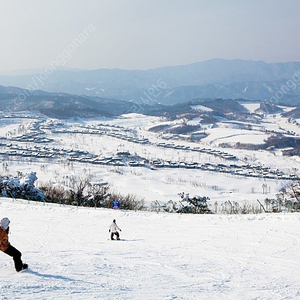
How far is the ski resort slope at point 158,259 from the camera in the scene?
192 inches

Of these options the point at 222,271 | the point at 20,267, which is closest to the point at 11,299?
the point at 20,267

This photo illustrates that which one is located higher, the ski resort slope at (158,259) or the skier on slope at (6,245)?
the skier on slope at (6,245)

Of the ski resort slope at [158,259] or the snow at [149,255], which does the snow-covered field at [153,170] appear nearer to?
the snow at [149,255]

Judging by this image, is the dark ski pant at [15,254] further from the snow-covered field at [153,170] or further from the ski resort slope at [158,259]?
the snow-covered field at [153,170]

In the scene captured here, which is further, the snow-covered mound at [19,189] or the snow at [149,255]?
the snow-covered mound at [19,189]

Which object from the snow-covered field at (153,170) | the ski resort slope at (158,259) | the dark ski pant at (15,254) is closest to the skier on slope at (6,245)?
the dark ski pant at (15,254)

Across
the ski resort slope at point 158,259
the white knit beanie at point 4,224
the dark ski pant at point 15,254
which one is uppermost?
the white knit beanie at point 4,224

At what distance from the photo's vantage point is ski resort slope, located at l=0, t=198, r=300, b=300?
4875 millimetres

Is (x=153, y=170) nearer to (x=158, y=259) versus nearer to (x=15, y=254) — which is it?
(x=158, y=259)

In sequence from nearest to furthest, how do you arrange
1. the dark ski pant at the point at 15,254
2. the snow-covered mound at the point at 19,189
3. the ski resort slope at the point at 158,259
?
the ski resort slope at the point at 158,259 → the dark ski pant at the point at 15,254 → the snow-covered mound at the point at 19,189

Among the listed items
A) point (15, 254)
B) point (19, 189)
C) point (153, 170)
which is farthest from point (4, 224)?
point (153, 170)

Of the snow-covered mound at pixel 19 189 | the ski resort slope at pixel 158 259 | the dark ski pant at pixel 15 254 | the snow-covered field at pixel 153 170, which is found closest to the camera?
the ski resort slope at pixel 158 259

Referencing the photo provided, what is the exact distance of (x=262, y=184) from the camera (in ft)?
168

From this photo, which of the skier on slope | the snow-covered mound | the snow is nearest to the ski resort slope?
the snow
